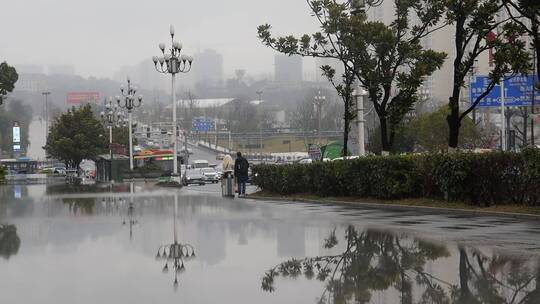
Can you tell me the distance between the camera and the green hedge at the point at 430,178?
18078 mm

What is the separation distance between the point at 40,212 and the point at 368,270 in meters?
14.7

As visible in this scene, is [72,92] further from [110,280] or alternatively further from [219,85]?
[110,280]

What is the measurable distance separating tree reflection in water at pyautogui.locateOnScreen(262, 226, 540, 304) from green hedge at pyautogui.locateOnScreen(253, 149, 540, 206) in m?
6.48

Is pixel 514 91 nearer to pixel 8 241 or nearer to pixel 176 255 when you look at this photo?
pixel 8 241

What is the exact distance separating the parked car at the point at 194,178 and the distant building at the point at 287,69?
7759cm

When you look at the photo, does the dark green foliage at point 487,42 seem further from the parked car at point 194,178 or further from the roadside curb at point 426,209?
the parked car at point 194,178

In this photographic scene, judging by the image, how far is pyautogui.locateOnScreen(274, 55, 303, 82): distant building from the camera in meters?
136

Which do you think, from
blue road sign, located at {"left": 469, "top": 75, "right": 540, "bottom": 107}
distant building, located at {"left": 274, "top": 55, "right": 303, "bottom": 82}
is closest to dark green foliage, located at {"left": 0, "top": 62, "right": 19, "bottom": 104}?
blue road sign, located at {"left": 469, "top": 75, "right": 540, "bottom": 107}

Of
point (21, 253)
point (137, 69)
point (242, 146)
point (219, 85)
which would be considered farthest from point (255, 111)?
point (21, 253)

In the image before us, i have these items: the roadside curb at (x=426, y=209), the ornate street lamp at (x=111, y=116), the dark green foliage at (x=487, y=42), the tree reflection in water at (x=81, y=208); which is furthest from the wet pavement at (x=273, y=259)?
the ornate street lamp at (x=111, y=116)

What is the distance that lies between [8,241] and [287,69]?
12408cm

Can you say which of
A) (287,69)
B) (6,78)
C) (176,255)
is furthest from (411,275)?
(287,69)

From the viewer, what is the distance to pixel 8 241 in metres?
14.4

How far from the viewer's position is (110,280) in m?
9.64
